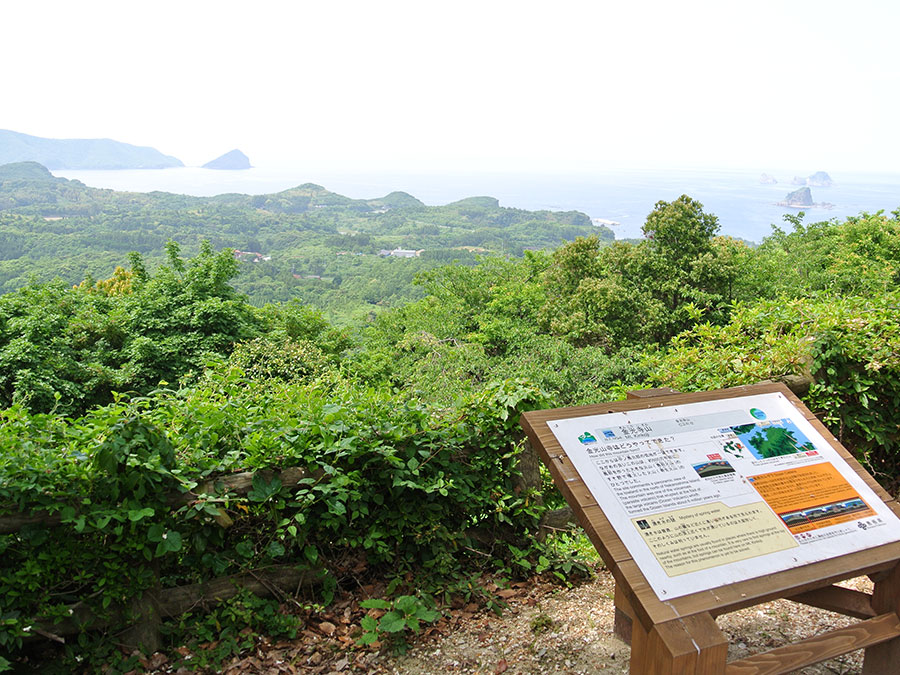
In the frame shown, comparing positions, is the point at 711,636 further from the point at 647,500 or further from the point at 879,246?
the point at 879,246

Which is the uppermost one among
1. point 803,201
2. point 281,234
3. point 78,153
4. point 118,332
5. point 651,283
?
point 78,153

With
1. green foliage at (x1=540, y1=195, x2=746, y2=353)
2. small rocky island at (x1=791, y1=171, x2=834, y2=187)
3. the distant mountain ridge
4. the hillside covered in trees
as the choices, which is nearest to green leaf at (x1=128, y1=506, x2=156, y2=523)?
the hillside covered in trees

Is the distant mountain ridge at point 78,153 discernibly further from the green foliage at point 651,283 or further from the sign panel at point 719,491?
the sign panel at point 719,491

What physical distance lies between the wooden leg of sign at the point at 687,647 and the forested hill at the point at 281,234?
1453 inches

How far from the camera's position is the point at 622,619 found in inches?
91.3

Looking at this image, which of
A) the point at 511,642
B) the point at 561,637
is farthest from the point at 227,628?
the point at 561,637

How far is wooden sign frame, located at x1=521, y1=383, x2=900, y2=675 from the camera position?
1.58m

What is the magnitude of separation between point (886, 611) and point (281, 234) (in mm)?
82894

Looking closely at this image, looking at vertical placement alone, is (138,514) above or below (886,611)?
above

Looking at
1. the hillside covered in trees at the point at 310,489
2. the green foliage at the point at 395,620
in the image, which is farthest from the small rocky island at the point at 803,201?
the green foliage at the point at 395,620

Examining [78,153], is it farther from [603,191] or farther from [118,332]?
[118,332]

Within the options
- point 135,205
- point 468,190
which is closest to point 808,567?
point 135,205

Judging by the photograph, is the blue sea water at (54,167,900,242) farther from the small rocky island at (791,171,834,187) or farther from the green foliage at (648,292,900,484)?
the green foliage at (648,292,900,484)

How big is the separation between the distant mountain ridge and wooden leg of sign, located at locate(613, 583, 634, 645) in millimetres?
167305
